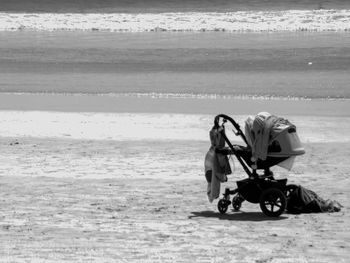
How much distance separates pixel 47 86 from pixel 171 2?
106ft

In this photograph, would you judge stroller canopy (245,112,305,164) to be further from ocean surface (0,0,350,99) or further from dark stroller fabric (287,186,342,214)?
ocean surface (0,0,350,99)

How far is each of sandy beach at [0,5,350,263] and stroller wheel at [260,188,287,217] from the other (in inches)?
4.8

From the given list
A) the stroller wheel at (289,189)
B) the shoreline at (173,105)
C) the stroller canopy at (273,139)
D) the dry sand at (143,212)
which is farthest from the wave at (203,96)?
the stroller canopy at (273,139)

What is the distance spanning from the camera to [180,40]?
31391 millimetres

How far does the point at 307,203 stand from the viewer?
8352 mm

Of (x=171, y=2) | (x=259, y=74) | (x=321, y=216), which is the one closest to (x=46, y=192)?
(x=321, y=216)

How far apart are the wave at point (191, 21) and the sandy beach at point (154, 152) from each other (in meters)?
9.96

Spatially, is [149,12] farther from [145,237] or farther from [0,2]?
[145,237]

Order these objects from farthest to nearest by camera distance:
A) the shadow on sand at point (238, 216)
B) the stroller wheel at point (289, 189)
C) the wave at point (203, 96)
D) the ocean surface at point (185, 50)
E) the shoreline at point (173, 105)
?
the ocean surface at point (185, 50), the wave at point (203, 96), the shoreline at point (173, 105), the stroller wheel at point (289, 189), the shadow on sand at point (238, 216)

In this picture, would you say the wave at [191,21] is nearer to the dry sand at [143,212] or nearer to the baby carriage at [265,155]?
the dry sand at [143,212]

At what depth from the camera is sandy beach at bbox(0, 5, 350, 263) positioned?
714 centimetres

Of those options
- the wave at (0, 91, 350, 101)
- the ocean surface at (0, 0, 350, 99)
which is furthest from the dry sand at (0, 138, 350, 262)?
the ocean surface at (0, 0, 350, 99)

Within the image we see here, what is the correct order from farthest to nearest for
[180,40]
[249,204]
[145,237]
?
[180,40] < [249,204] < [145,237]

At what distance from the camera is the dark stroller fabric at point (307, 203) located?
834cm
